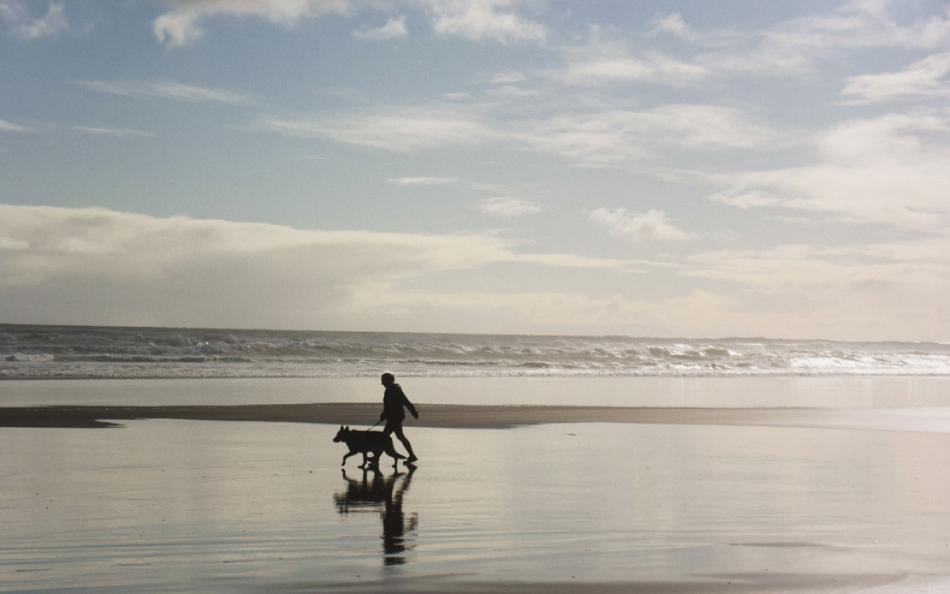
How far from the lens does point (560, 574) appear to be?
29.2ft

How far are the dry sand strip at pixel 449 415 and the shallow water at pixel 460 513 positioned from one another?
14.2 feet

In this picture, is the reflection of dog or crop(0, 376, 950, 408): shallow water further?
crop(0, 376, 950, 408): shallow water

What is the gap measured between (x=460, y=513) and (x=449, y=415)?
15.3m

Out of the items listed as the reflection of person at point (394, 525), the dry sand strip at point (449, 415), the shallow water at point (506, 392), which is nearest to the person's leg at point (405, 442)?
the reflection of person at point (394, 525)

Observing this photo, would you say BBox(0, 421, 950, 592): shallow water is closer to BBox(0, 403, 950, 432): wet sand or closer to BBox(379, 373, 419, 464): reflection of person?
BBox(379, 373, 419, 464): reflection of person

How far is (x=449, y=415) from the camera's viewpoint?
2736cm

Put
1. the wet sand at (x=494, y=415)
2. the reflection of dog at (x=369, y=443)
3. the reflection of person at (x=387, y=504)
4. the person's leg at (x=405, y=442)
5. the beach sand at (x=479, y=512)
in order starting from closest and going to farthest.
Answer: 1. the beach sand at (x=479, y=512)
2. the reflection of person at (x=387, y=504)
3. the reflection of dog at (x=369, y=443)
4. the person's leg at (x=405, y=442)
5. the wet sand at (x=494, y=415)

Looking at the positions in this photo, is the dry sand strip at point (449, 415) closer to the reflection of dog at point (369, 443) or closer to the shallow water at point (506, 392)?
the shallow water at point (506, 392)

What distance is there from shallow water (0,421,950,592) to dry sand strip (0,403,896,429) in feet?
14.2

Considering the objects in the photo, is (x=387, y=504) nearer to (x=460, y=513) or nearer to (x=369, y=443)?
(x=460, y=513)

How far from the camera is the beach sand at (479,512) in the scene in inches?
348

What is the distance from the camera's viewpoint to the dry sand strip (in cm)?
2488

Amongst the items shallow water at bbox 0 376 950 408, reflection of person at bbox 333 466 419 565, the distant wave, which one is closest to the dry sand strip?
shallow water at bbox 0 376 950 408

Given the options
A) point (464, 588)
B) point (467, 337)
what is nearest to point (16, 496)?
point (464, 588)
